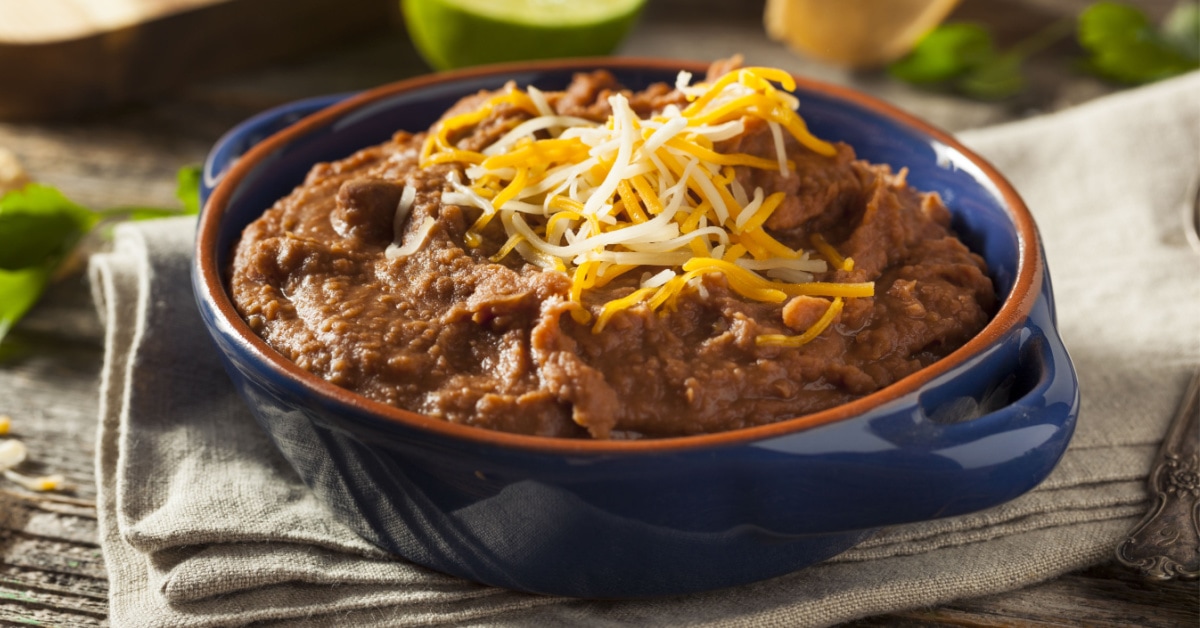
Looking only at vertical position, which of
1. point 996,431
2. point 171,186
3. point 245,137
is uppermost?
point 996,431

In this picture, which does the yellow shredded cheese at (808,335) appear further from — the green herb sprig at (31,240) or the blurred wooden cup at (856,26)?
the blurred wooden cup at (856,26)

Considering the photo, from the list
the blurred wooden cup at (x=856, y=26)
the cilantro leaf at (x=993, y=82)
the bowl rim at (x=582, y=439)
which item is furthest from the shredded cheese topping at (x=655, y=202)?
the cilantro leaf at (x=993, y=82)

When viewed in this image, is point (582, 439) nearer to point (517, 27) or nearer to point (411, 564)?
point (411, 564)

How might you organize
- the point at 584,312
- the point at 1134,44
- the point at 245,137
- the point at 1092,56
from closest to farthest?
the point at 584,312 < the point at 245,137 < the point at 1134,44 < the point at 1092,56

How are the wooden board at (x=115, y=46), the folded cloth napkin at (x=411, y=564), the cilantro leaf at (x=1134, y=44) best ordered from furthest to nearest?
the cilantro leaf at (x=1134, y=44) → the wooden board at (x=115, y=46) → the folded cloth napkin at (x=411, y=564)

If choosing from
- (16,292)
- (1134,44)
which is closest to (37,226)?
(16,292)

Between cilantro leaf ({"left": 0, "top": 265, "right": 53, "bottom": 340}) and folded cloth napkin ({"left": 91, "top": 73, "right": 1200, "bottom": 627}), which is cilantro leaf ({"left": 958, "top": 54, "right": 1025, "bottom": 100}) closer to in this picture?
folded cloth napkin ({"left": 91, "top": 73, "right": 1200, "bottom": 627})
